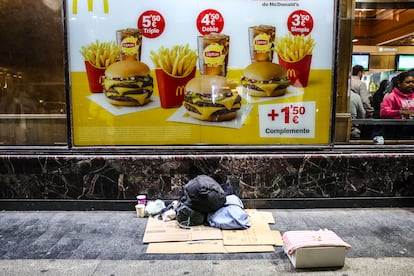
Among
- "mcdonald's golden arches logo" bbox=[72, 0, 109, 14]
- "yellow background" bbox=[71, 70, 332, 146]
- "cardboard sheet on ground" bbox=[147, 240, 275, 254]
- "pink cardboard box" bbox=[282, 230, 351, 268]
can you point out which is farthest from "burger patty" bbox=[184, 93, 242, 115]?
"pink cardboard box" bbox=[282, 230, 351, 268]

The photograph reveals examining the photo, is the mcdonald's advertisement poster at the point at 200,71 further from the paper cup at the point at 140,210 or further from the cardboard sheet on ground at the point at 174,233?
the cardboard sheet on ground at the point at 174,233

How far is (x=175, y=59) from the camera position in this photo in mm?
4504

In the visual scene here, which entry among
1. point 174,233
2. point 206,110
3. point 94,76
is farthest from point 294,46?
point 174,233

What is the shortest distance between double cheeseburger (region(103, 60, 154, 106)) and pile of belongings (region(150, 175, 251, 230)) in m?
1.35

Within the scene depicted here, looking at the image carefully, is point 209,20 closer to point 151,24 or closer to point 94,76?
point 151,24

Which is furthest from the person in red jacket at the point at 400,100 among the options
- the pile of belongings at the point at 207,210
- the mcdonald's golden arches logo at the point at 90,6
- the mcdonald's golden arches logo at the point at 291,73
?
the mcdonald's golden arches logo at the point at 90,6

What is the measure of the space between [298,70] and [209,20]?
4.22ft

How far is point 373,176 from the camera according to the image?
4605 millimetres

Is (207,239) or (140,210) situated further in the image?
(140,210)

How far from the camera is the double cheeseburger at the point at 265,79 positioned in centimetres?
454

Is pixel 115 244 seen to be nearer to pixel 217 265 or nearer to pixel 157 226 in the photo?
pixel 157 226

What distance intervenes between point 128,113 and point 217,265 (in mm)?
2297

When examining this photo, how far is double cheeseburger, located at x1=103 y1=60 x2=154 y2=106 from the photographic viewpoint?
4508 millimetres

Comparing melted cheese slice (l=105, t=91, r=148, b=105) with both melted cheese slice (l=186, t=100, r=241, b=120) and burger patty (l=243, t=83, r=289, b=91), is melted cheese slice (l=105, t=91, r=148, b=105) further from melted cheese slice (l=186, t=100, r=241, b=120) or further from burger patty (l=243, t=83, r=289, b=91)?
burger patty (l=243, t=83, r=289, b=91)
